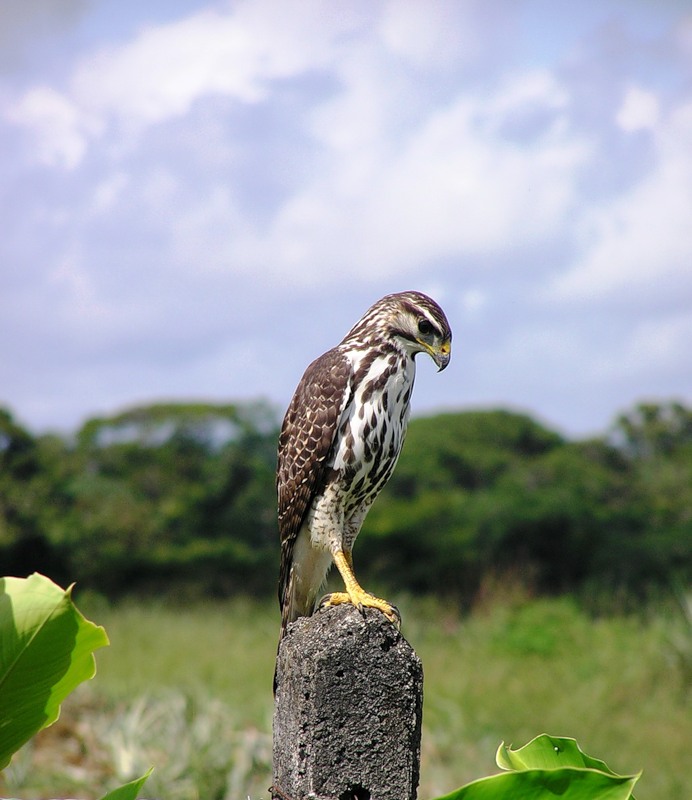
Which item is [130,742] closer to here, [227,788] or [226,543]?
[227,788]

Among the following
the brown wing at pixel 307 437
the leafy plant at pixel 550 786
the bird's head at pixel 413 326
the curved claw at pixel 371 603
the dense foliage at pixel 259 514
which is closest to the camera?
the leafy plant at pixel 550 786

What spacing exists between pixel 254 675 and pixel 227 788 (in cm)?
411

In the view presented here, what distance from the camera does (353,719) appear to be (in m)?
2.14

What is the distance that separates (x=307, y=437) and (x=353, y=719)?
3.19ft

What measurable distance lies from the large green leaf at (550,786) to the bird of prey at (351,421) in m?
1.02

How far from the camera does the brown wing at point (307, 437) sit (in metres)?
2.86

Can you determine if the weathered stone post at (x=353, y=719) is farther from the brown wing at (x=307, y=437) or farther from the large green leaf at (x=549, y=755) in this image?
the brown wing at (x=307, y=437)

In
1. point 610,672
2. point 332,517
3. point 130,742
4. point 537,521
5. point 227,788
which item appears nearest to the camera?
point 332,517

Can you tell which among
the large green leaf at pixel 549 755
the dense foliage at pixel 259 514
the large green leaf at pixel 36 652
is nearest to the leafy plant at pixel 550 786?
the large green leaf at pixel 549 755

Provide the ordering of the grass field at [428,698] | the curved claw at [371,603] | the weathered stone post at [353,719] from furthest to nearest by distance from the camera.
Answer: the grass field at [428,698]
the curved claw at [371,603]
the weathered stone post at [353,719]

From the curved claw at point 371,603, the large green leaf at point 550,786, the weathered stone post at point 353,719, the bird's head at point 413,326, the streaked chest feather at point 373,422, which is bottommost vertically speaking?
the large green leaf at point 550,786

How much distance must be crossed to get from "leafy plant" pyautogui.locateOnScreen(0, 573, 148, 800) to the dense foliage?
12087 millimetres

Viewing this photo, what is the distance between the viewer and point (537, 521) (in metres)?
15.8

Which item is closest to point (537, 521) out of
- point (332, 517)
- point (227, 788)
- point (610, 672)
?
point (610, 672)
